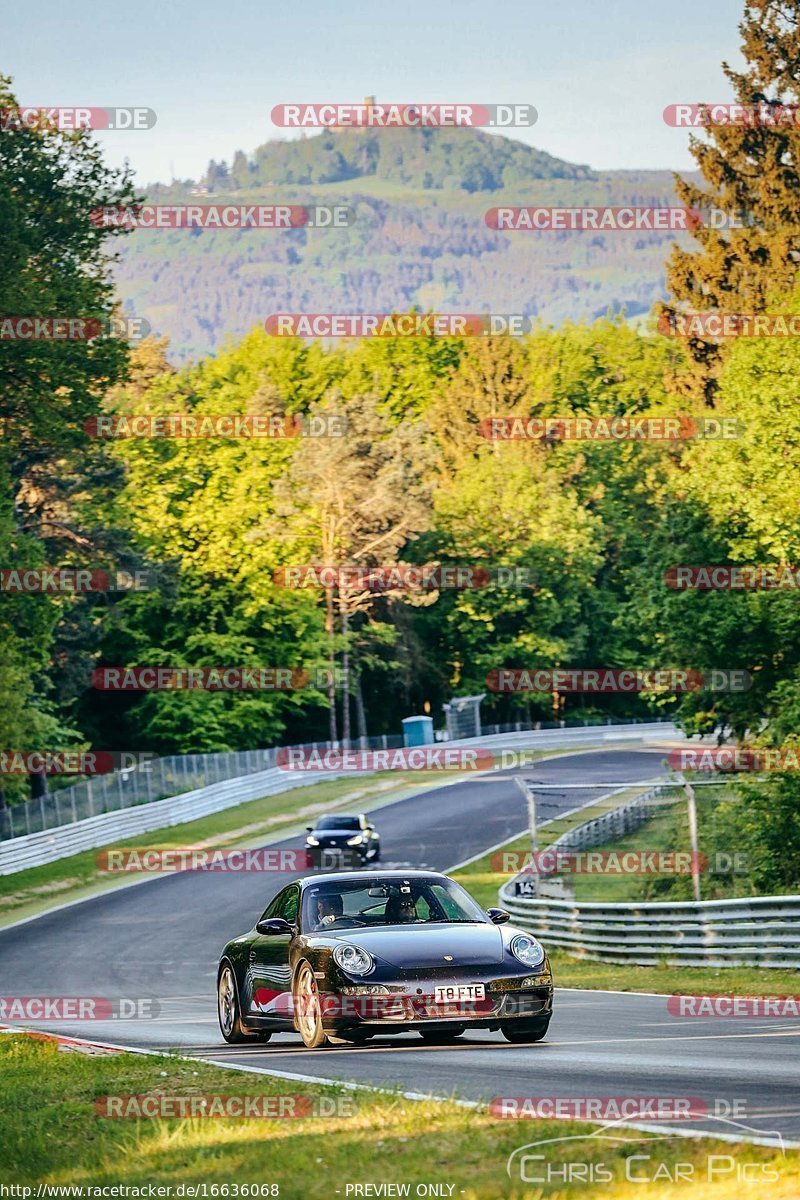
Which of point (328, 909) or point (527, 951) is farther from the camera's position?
point (328, 909)

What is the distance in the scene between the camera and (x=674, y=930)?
2436 centimetres

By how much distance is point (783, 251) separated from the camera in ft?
199

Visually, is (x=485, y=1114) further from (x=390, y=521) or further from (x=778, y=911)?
(x=390, y=521)

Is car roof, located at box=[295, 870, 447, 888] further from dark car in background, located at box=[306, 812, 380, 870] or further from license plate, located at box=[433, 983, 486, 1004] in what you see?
dark car in background, located at box=[306, 812, 380, 870]

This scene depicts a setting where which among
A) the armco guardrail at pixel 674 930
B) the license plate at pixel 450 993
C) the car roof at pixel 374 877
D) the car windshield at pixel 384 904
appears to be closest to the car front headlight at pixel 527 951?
the license plate at pixel 450 993

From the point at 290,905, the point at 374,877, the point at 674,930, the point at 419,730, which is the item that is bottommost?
the point at 419,730

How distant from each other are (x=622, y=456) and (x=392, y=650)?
802 inches

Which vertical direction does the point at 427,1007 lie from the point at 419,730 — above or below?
above

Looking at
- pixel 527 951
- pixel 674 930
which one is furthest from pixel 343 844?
pixel 527 951

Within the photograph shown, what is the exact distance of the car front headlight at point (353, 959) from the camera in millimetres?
12240

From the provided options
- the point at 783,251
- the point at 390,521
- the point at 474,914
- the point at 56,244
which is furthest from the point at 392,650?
the point at 474,914

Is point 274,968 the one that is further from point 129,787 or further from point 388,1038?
point 129,787

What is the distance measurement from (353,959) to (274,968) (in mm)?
1507

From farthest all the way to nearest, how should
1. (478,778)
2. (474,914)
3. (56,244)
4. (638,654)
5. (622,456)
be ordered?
(622,456) < (638,654) < (478,778) < (56,244) < (474,914)
